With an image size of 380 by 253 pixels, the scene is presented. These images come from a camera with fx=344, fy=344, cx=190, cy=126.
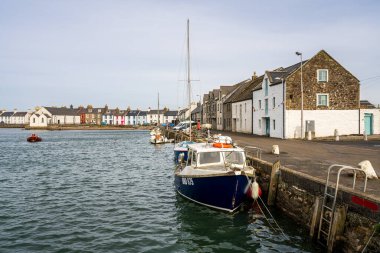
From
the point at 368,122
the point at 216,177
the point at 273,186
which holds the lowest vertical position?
the point at 273,186

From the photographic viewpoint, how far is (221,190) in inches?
588

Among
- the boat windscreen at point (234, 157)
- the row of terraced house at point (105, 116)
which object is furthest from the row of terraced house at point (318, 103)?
the row of terraced house at point (105, 116)

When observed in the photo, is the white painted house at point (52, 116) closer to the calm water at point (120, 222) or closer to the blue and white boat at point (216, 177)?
the calm water at point (120, 222)

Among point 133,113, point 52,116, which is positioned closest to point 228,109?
point 133,113

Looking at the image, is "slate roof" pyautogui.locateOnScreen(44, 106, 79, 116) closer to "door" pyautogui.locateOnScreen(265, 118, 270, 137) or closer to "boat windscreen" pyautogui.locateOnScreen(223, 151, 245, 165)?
"door" pyautogui.locateOnScreen(265, 118, 270, 137)

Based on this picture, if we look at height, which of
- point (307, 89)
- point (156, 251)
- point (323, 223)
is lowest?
point (156, 251)

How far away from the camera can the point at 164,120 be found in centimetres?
17438

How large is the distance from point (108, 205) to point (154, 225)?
4.06 metres

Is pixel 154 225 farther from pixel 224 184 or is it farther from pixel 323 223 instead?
pixel 323 223

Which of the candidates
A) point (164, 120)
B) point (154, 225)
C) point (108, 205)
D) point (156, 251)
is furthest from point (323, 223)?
point (164, 120)

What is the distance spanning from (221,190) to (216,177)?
0.66 metres

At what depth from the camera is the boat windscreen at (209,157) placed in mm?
17062

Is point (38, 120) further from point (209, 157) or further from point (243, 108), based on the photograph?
point (209, 157)

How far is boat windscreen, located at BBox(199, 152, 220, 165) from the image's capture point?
17062 mm
